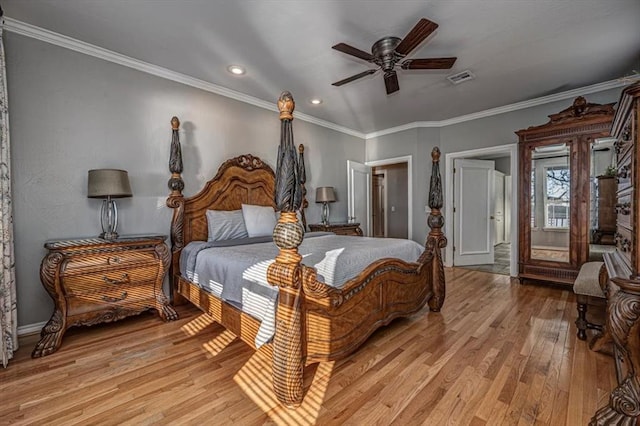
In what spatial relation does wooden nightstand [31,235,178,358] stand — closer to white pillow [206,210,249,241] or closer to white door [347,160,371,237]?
white pillow [206,210,249,241]

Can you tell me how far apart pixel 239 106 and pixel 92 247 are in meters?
2.48

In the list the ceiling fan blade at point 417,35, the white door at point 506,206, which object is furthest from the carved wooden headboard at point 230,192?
the white door at point 506,206

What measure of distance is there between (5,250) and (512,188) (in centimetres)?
584

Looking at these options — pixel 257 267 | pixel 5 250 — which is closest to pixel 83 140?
pixel 5 250

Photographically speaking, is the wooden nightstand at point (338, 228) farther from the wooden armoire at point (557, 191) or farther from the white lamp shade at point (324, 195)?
the wooden armoire at point (557, 191)

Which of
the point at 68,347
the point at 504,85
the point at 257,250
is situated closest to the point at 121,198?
the point at 68,347

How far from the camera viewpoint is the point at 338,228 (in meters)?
4.68

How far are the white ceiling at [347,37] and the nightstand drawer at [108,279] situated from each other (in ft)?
7.02

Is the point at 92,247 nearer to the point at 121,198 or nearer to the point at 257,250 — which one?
the point at 121,198

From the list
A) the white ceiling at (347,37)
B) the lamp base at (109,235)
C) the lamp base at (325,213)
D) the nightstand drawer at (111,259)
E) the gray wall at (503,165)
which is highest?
the white ceiling at (347,37)

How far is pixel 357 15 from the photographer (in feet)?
7.50

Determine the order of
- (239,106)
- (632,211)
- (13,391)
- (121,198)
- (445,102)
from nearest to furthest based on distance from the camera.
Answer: (632,211) < (13,391) < (121,198) < (239,106) < (445,102)

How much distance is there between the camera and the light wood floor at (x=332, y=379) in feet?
4.97

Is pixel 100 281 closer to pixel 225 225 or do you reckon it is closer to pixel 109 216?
pixel 109 216
